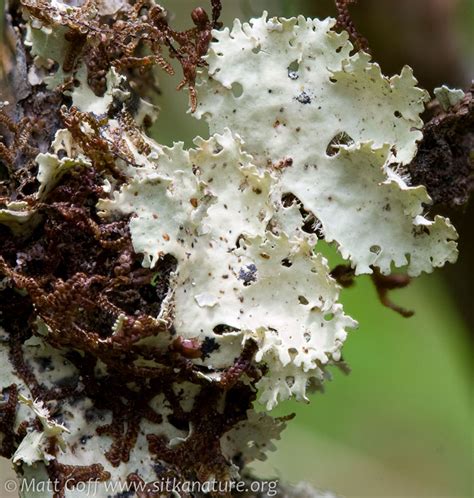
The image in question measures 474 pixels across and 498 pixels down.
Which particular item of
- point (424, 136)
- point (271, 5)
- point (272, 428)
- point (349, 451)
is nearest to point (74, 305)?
point (272, 428)

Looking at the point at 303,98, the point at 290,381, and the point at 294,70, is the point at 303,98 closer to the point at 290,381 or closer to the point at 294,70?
the point at 294,70

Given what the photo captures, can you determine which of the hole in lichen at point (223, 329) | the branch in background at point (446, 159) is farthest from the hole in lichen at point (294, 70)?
the hole in lichen at point (223, 329)

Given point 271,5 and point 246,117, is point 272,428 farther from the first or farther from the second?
point 271,5

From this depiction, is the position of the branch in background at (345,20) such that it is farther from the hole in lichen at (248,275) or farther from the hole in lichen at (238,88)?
the hole in lichen at (248,275)

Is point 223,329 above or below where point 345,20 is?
below

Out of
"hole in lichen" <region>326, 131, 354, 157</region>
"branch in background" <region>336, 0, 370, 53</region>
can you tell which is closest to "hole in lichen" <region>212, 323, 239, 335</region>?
"hole in lichen" <region>326, 131, 354, 157</region>

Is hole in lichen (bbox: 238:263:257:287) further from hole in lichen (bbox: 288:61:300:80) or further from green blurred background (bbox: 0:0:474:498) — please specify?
green blurred background (bbox: 0:0:474:498)

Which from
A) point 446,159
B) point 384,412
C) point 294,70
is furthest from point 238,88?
point 384,412

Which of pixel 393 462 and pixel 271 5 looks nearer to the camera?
pixel 271 5
